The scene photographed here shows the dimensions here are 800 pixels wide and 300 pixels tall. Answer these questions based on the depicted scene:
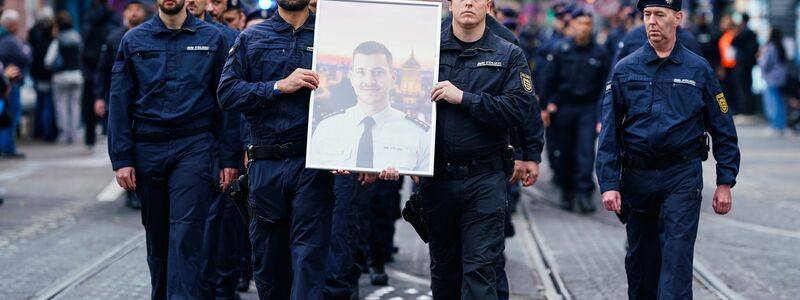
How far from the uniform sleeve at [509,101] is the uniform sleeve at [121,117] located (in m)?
1.97

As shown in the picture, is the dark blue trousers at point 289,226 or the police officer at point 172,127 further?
the police officer at point 172,127

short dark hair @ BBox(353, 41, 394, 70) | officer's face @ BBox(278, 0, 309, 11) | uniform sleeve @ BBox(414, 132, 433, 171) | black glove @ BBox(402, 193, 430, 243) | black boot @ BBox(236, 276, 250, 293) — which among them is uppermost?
officer's face @ BBox(278, 0, 309, 11)

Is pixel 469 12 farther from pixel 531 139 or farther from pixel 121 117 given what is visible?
pixel 121 117

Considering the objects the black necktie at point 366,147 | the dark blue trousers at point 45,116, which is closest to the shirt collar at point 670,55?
the black necktie at point 366,147

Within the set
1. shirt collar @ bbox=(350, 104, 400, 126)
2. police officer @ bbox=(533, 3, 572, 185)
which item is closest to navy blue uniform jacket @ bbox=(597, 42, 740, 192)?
shirt collar @ bbox=(350, 104, 400, 126)

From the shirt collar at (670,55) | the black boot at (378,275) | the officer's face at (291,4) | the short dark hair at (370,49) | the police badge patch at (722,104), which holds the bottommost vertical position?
the black boot at (378,275)

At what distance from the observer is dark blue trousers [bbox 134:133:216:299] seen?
25.8 feet

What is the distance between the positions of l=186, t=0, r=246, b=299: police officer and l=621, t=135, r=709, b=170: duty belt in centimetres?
208

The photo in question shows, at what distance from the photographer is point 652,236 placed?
7691 mm

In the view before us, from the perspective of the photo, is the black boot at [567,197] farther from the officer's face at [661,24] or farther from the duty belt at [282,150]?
the duty belt at [282,150]

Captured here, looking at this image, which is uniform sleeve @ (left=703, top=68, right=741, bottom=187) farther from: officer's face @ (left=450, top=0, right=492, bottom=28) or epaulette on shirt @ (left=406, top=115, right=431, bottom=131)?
epaulette on shirt @ (left=406, top=115, right=431, bottom=131)

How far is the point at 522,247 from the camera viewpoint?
39.1 feet

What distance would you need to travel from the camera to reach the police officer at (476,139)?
23.0ft

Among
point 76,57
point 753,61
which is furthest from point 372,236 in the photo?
point 753,61
